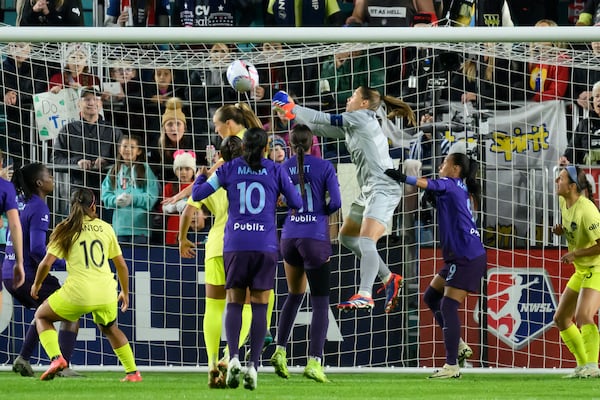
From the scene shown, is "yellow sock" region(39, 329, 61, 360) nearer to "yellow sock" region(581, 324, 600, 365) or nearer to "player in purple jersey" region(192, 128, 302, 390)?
"player in purple jersey" region(192, 128, 302, 390)

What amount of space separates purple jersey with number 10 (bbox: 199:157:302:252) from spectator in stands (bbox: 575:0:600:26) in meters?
7.01

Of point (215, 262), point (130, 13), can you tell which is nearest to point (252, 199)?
point (215, 262)

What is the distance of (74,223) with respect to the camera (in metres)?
9.51

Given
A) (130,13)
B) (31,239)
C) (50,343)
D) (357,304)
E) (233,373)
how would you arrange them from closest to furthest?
(233,373) < (50,343) < (357,304) < (31,239) < (130,13)

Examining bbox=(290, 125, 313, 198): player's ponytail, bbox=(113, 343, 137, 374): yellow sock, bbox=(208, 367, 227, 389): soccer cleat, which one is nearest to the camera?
bbox=(208, 367, 227, 389): soccer cleat

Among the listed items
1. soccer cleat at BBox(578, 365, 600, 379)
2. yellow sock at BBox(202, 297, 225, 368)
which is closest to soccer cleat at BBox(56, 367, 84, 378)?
yellow sock at BBox(202, 297, 225, 368)

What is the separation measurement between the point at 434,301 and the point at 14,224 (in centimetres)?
325

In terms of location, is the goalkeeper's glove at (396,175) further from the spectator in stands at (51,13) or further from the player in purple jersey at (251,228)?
the spectator in stands at (51,13)

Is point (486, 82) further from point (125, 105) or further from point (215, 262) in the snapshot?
point (215, 262)

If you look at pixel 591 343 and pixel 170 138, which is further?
pixel 170 138

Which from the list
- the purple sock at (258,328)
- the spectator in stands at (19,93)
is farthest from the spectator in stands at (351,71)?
the purple sock at (258,328)

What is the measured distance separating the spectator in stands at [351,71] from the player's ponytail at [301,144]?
2.56 metres

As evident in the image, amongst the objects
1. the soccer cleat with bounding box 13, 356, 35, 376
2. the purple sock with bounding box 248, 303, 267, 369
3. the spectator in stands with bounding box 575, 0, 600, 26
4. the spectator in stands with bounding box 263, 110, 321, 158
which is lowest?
the soccer cleat with bounding box 13, 356, 35, 376

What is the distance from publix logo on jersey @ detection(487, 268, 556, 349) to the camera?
1191cm
